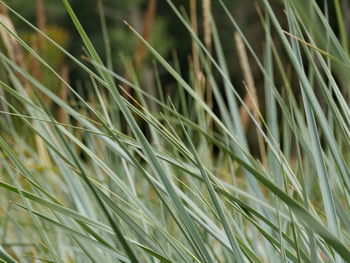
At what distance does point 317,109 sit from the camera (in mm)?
450

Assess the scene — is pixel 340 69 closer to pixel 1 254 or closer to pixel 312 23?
pixel 312 23

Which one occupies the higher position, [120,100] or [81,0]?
[120,100]

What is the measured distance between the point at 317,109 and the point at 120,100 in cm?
13

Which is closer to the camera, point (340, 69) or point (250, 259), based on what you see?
point (340, 69)

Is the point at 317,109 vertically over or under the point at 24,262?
over

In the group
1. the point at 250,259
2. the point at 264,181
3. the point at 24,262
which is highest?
the point at 264,181

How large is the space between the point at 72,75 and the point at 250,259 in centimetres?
1208

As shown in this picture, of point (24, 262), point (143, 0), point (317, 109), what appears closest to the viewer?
point (317, 109)

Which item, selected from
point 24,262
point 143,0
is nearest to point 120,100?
point 24,262

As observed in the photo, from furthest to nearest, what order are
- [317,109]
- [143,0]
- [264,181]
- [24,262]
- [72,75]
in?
[72,75]
[143,0]
[24,262]
[317,109]
[264,181]

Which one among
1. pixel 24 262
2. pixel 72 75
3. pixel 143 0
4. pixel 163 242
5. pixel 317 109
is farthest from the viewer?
pixel 72 75

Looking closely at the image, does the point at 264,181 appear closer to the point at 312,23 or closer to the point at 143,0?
the point at 312,23

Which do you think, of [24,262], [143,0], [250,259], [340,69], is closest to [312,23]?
[340,69]

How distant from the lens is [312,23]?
38cm
